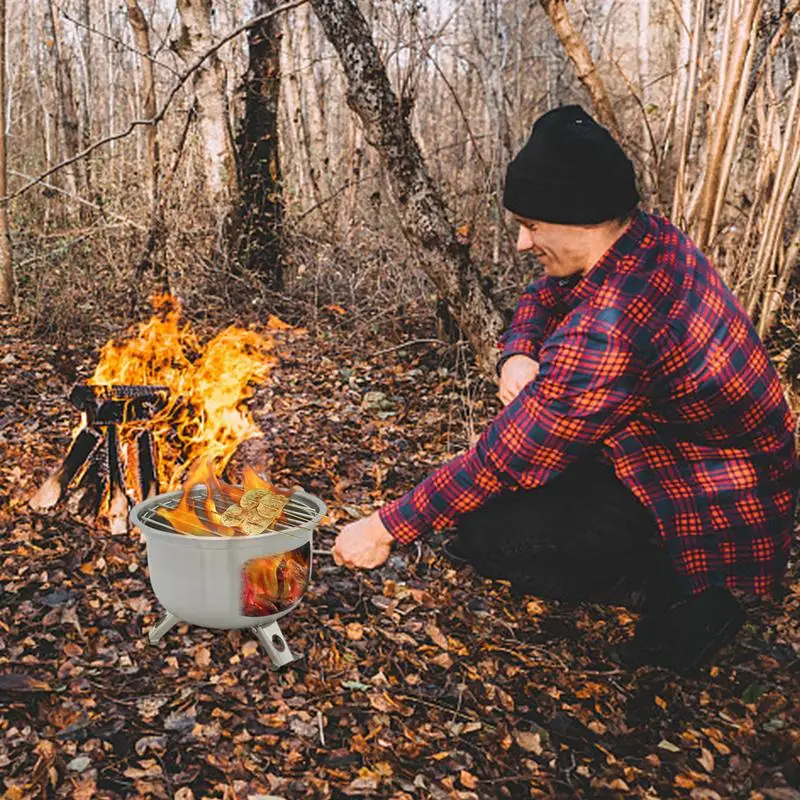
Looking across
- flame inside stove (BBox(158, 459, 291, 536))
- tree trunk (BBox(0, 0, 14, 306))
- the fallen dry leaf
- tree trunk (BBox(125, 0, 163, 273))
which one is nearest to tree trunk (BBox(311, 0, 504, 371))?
tree trunk (BBox(125, 0, 163, 273))

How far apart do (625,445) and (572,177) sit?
88cm

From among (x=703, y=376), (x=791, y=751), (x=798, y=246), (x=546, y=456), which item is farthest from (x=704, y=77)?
(x=791, y=751)

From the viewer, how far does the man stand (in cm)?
225

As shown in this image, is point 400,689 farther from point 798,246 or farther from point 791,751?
point 798,246

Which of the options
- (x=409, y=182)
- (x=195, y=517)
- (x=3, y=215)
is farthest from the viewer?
(x=3, y=215)

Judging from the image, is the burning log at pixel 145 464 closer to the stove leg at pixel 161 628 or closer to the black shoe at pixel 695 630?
the stove leg at pixel 161 628

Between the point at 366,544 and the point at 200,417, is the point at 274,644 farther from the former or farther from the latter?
the point at 200,417

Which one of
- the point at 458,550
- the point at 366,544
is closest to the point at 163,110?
the point at 458,550

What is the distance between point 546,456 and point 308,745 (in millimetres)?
1110

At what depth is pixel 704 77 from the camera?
3.73m

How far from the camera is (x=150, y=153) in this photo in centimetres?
555

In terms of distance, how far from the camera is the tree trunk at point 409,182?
4871 mm

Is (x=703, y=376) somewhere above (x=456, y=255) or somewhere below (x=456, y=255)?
below

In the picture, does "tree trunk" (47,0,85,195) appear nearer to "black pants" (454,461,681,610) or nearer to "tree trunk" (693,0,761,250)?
"tree trunk" (693,0,761,250)
